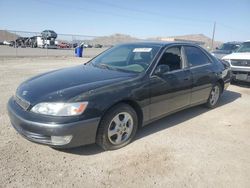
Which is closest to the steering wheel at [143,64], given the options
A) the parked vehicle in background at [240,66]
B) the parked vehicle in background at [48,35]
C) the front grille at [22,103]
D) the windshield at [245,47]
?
the front grille at [22,103]

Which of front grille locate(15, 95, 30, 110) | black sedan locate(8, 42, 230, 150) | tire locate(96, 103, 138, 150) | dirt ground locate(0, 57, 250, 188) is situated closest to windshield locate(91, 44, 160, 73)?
black sedan locate(8, 42, 230, 150)

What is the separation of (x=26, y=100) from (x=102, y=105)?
1.01 meters

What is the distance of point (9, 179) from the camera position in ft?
9.35

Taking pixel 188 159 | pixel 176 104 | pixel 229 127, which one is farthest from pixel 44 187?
pixel 229 127

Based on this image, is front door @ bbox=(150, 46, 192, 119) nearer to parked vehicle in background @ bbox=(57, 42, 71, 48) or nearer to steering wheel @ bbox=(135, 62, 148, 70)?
steering wheel @ bbox=(135, 62, 148, 70)

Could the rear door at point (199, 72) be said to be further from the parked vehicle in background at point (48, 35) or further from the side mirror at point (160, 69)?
the parked vehicle in background at point (48, 35)

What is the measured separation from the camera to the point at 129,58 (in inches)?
178

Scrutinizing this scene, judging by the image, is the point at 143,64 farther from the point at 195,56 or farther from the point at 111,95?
the point at 195,56

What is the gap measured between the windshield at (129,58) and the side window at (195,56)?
879mm

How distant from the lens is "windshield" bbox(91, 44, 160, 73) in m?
4.16

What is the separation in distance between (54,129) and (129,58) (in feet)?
6.83

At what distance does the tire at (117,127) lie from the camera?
339cm

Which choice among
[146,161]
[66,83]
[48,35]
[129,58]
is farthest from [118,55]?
[48,35]

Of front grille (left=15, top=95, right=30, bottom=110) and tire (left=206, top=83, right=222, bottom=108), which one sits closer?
front grille (left=15, top=95, right=30, bottom=110)
